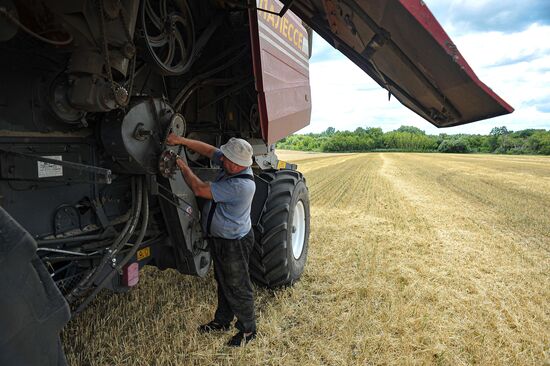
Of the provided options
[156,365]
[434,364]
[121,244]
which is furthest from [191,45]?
[434,364]

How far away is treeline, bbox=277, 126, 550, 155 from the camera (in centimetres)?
6733

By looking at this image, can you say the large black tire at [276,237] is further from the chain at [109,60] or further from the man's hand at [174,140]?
the chain at [109,60]

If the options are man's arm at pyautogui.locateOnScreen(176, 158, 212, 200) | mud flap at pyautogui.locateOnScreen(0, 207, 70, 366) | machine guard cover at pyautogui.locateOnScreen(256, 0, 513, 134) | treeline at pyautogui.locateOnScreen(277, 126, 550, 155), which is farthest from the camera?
treeline at pyautogui.locateOnScreen(277, 126, 550, 155)

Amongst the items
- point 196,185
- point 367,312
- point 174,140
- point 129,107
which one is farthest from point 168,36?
point 367,312

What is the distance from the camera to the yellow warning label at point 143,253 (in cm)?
269

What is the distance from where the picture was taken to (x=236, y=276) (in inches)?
114

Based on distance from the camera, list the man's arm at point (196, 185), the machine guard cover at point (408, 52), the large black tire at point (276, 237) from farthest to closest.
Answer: the large black tire at point (276, 237), the man's arm at point (196, 185), the machine guard cover at point (408, 52)

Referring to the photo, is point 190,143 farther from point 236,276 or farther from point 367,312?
point 367,312

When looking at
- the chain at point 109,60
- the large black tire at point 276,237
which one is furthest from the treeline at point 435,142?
the chain at point 109,60

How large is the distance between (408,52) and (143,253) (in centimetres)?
211

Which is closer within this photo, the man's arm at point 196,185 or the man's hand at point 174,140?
the man's hand at point 174,140

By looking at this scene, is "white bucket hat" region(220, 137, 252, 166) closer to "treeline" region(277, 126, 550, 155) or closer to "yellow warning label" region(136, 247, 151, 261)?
"yellow warning label" region(136, 247, 151, 261)

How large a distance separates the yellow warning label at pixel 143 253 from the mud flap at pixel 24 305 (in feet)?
5.16

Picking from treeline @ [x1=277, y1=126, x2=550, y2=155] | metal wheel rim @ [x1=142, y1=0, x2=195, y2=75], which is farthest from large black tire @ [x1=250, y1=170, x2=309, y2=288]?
treeline @ [x1=277, y1=126, x2=550, y2=155]
